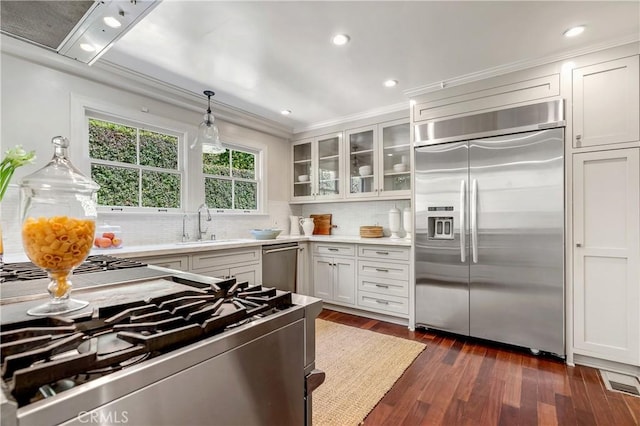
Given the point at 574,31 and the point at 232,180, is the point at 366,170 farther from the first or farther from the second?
the point at 574,31

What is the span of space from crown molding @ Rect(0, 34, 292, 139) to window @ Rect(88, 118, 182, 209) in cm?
37

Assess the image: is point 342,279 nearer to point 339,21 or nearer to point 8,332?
point 339,21

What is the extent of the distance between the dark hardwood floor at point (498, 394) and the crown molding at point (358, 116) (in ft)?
8.88

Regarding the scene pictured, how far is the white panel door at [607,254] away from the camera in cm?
224

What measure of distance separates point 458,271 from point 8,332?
121 inches

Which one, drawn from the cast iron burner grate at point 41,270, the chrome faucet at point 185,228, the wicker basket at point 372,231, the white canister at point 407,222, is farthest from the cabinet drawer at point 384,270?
the cast iron burner grate at point 41,270

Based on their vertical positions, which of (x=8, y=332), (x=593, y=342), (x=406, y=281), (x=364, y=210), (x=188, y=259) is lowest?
(x=593, y=342)

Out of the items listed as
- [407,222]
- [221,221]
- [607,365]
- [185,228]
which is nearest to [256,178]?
[221,221]

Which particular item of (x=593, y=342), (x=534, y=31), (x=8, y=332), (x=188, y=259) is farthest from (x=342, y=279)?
(x=8, y=332)

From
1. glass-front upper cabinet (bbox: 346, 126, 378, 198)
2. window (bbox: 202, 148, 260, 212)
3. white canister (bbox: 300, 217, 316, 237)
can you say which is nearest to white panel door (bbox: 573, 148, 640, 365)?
glass-front upper cabinet (bbox: 346, 126, 378, 198)

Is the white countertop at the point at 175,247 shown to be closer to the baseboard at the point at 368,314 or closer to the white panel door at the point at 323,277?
the white panel door at the point at 323,277

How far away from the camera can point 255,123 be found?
4031 millimetres

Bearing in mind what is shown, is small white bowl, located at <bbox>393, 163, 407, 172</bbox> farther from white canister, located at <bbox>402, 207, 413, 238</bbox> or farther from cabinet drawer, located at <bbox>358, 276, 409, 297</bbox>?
cabinet drawer, located at <bbox>358, 276, 409, 297</bbox>

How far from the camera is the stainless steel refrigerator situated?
2525mm
